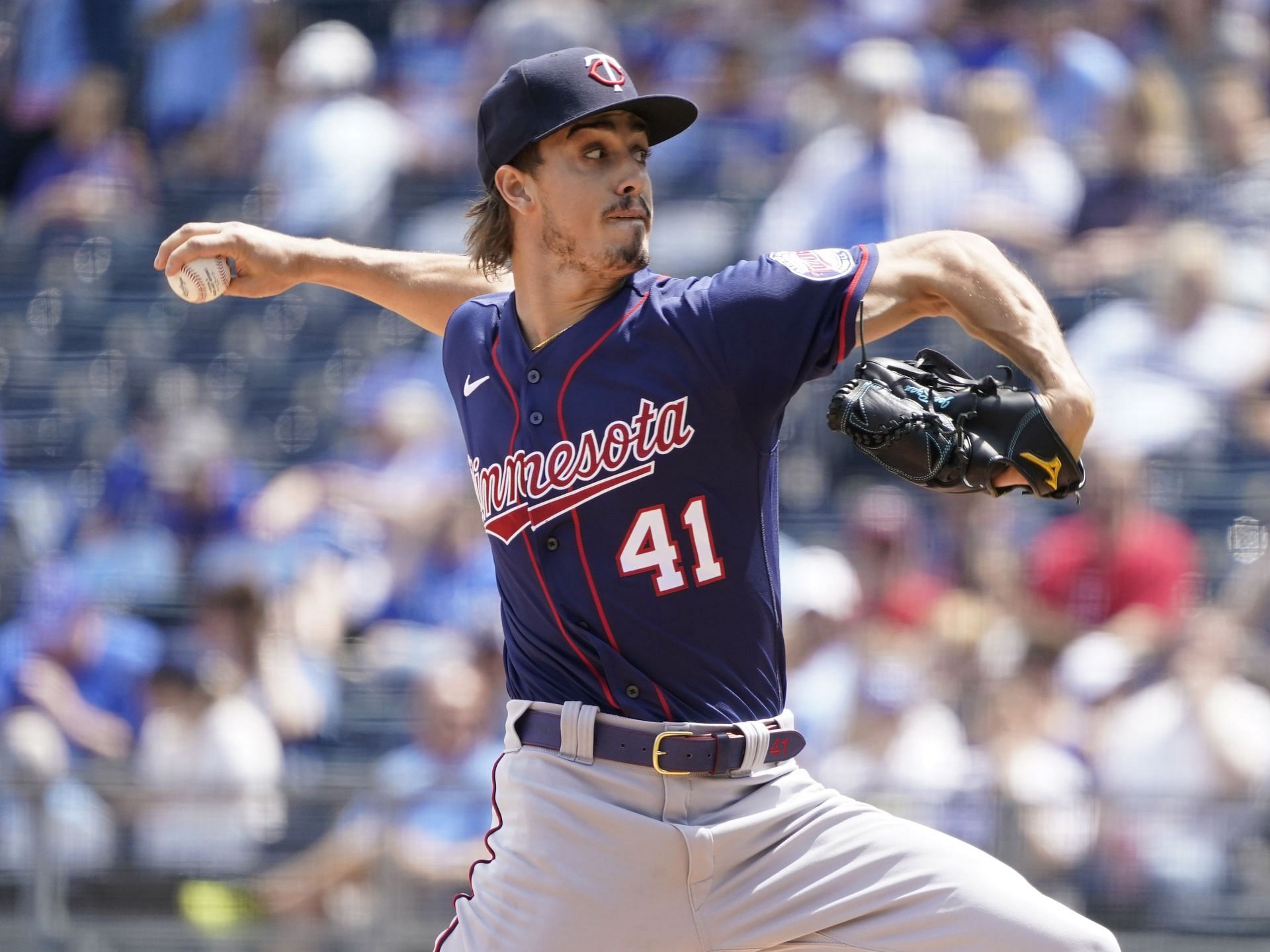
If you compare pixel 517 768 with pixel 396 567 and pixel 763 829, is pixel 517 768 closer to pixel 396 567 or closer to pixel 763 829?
pixel 763 829

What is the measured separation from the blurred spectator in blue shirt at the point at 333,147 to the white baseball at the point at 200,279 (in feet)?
13.8

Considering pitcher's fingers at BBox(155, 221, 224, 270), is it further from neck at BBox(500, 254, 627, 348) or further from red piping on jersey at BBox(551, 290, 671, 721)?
red piping on jersey at BBox(551, 290, 671, 721)

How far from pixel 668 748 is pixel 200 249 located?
1304 mm

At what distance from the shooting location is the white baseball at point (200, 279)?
3248mm

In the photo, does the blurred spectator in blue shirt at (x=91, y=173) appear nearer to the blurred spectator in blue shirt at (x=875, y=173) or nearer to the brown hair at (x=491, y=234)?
the blurred spectator in blue shirt at (x=875, y=173)

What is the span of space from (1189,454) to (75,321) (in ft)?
15.3

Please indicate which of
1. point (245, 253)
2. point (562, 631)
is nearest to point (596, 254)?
point (562, 631)

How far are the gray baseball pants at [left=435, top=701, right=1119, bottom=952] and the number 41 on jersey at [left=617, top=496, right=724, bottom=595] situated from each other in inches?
9.2

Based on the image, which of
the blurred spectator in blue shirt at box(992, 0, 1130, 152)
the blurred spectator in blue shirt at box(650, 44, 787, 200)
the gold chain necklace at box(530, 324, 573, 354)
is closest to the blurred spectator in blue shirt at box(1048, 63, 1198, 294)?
the blurred spectator in blue shirt at box(992, 0, 1130, 152)

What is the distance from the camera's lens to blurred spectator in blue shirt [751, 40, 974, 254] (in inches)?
260

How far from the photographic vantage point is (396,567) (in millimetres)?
6375

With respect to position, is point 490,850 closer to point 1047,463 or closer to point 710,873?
point 710,873

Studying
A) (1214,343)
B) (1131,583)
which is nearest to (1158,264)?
(1214,343)

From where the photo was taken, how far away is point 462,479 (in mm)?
6449
